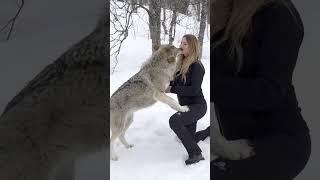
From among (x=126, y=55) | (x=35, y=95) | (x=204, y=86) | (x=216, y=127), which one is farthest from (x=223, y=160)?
(x=126, y=55)

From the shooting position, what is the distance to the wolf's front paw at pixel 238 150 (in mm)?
1197

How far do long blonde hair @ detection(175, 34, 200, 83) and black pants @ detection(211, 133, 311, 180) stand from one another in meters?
1.32

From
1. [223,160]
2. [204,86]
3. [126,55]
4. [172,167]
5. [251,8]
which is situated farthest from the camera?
[126,55]

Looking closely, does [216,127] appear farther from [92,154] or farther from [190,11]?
[190,11]

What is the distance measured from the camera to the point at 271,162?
3.88ft

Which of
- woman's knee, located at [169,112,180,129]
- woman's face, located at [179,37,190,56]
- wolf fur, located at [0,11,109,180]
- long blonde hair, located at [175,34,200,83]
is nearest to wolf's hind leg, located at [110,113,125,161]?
woman's knee, located at [169,112,180,129]

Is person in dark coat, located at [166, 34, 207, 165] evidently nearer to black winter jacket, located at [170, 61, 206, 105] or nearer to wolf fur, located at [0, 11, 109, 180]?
black winter jacket, located at [170, 61, 206, 105]

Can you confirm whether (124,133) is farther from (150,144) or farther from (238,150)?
(238,150)

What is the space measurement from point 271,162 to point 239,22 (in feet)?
1.43

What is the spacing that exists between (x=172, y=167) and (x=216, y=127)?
1378mm

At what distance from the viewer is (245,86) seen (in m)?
1.15

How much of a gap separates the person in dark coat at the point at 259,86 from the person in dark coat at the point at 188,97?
52.3 inches

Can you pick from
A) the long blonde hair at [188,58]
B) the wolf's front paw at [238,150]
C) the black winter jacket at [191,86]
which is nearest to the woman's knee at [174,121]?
the black winter jacket at [191,86]

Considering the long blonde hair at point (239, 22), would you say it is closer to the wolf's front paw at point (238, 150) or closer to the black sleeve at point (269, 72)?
the black sleeve at point (269, 72)
